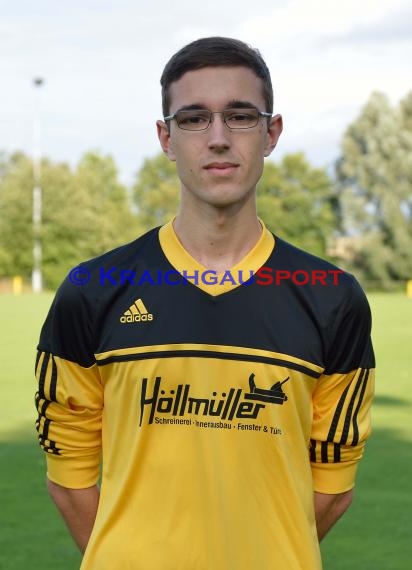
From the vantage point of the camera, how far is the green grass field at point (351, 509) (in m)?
6.26

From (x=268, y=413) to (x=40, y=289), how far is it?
61.3 meters

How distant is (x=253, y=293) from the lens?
260cm

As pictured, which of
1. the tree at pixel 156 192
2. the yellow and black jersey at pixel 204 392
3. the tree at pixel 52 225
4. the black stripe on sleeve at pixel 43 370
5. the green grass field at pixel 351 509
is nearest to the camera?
the yellow and black jersey at pixel 204 392

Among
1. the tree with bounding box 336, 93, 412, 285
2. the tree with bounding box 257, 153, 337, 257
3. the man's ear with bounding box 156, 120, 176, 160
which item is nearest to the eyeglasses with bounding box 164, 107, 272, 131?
the man's ear with bounding box 156, 120, 176, 160

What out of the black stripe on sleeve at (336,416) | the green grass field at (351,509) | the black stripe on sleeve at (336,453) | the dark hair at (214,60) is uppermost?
the dark hair at (214,60)

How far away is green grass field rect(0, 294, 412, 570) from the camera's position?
626 centimetres

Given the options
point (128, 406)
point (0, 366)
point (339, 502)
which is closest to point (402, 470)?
point (339, 502)

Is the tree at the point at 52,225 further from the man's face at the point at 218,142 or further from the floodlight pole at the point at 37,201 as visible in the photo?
A: the man's face at the point at 218,142

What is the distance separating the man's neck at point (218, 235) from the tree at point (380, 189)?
5626cm

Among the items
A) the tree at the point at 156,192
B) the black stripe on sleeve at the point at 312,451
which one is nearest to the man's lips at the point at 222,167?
the black stripe on sleeve at the point at 312,451

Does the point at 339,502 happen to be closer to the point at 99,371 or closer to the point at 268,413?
the point at 268,413

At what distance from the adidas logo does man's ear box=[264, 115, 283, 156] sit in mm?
514

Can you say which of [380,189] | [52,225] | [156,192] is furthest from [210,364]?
[156,192]

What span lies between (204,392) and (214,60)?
818 millimetres
